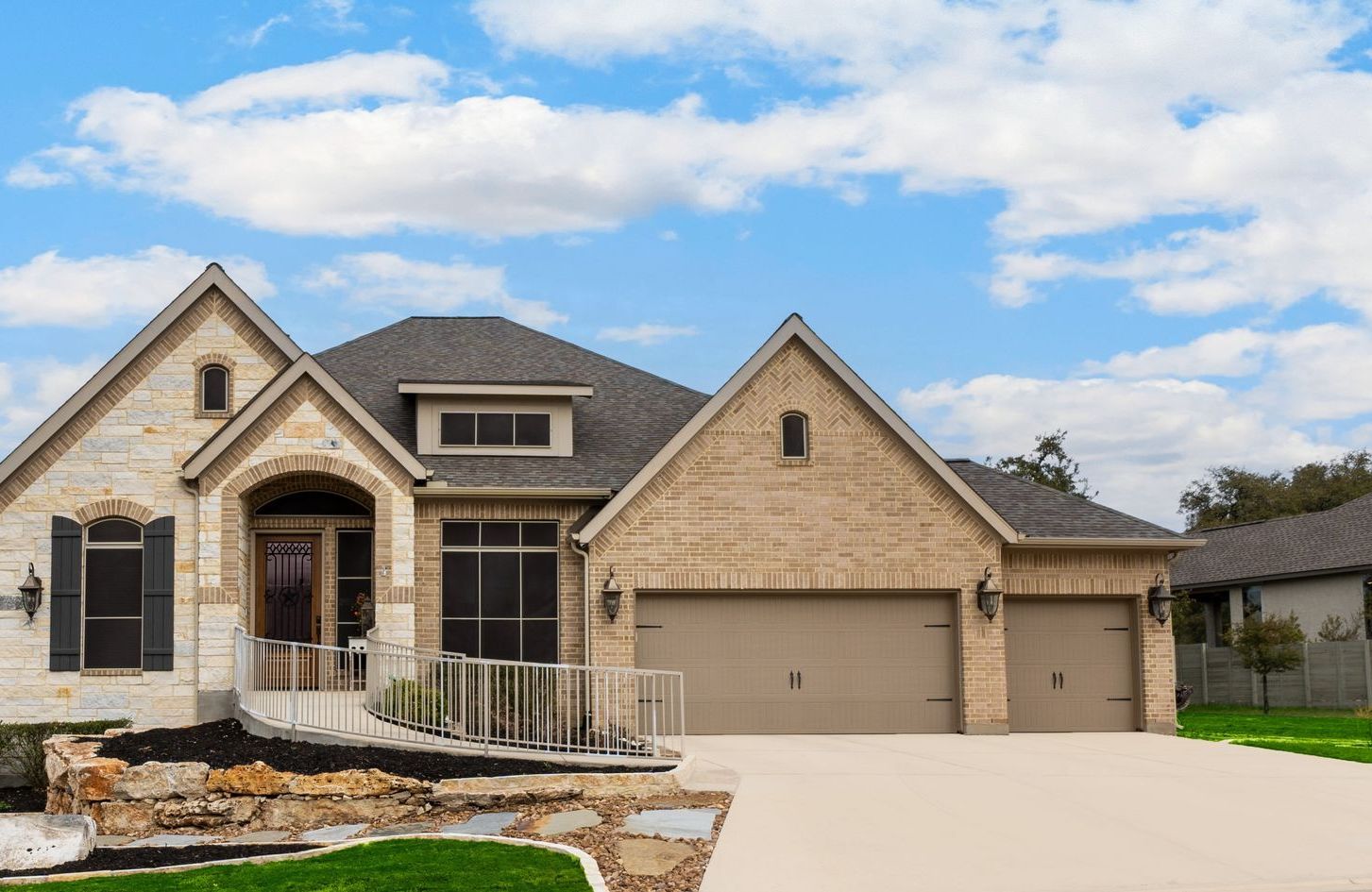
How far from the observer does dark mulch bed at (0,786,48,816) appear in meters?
18.1

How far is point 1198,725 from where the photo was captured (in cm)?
2706

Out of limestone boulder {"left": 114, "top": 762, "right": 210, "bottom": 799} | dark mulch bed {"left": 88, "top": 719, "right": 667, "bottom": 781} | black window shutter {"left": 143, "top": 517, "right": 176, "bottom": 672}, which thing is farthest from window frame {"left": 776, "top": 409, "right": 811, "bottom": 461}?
limestone boulder {"left": 114, "top": 762, "right": 210, "bottom": 799}

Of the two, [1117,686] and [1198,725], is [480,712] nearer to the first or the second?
[1117,686]

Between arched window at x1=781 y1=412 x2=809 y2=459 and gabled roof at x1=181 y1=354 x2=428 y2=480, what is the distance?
5.50 m

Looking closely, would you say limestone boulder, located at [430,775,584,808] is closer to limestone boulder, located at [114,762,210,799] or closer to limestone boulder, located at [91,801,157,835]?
limestone boulder, located at [114,762,210,799]

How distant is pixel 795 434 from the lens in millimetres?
21359

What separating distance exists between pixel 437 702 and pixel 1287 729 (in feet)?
54.6

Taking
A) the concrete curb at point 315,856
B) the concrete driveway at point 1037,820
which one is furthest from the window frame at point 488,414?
the concrete curb at point 315,856

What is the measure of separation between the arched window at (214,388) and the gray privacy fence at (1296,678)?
24209 millimetres

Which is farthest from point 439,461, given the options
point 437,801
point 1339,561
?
point 1339,561

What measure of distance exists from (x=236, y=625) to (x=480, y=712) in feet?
16.0

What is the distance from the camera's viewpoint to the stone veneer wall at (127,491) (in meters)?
20.3

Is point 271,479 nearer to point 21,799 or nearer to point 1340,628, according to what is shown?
point 21,799

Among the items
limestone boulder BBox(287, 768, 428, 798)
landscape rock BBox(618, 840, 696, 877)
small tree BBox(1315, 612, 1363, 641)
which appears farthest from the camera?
small tree BBox(1315, 612, 1363, 641)
